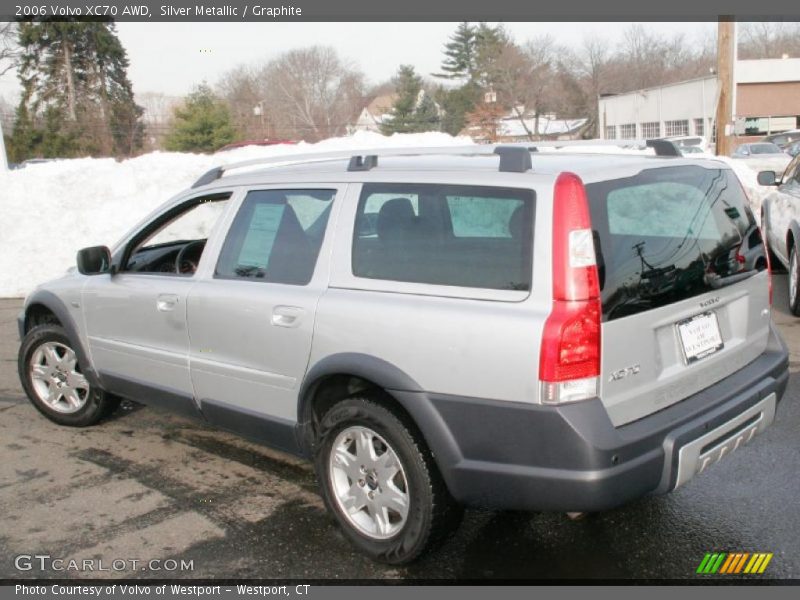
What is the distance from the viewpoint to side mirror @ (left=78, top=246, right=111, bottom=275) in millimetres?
4770

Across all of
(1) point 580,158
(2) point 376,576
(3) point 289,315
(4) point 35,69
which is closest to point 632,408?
(1) point 580,158

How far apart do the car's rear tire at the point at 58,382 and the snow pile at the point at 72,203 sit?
6895mm

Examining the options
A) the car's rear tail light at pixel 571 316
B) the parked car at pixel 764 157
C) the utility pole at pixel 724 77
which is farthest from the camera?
the parked car at pixel 764 157

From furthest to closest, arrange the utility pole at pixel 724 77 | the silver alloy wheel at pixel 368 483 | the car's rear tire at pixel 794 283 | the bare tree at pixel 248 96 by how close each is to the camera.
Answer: the bare tree at pixel 248 96
the utility pole at pixel 724 77
the car's rear tire at pixel 794 283
the silver alloy wheel at pixel 368 483

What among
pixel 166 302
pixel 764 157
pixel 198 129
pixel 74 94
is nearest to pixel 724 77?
pixel 764 157

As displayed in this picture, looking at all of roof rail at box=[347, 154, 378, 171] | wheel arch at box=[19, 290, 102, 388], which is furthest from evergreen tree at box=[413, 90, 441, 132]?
roof rail at box=[347, 154, 378, 171]

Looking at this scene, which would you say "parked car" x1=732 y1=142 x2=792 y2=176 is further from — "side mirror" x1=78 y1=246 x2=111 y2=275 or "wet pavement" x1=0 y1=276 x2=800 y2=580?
"side mirror" x1=78 y1=246 x2=111 y2=275

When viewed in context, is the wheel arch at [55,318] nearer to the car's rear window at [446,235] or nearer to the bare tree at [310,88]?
the car's rear window at [446,235]

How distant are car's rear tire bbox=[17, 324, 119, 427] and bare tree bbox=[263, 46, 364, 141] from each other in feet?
158

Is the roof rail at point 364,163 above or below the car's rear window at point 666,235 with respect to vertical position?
above

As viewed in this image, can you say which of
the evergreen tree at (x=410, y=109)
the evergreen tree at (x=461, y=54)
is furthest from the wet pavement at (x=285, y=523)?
the evergreen tree at (x=461, y=54)

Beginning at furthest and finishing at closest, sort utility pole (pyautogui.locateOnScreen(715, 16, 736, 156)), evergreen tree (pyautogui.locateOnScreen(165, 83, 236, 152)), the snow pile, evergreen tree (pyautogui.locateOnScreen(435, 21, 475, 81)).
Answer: evergreen tree (pyautogui.locateOnScreen(435, 21, 475, 81)) → evergreen tree (pyautogui.locateOnScreen(165, 83, 236, 152)) → utility pole (pyautogui.locateOnScreen(715, 16, 736, 156)) → the snow pile

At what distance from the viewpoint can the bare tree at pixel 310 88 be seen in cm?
5359

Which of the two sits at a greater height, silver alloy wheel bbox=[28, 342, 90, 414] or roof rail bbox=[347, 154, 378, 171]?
roof rail bbox=[347, 154, 378, 171]
